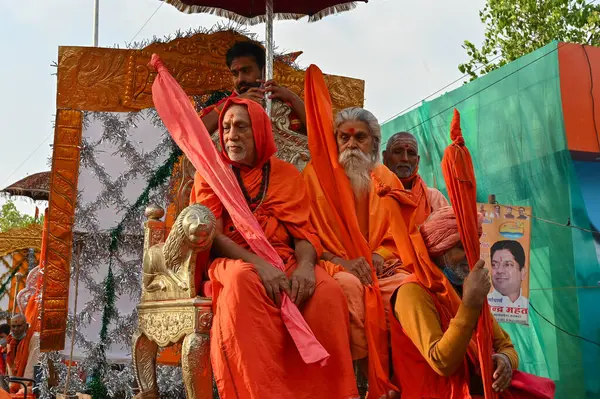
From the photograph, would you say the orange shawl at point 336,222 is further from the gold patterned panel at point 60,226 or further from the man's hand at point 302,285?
the gold patterned panel at point 60,226

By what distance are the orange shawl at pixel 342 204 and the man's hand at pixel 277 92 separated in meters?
0.21

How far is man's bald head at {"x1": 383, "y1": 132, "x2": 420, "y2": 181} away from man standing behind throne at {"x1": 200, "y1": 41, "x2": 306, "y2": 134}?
775mm

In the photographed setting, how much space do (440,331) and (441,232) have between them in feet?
1.51

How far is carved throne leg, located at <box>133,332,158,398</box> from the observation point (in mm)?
4180

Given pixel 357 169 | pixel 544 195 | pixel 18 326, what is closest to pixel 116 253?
pixel 357 169

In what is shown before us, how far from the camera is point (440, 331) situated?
128 inches

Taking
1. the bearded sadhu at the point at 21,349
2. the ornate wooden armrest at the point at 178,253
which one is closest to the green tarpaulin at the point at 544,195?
the bearded sadhu at the point at 21,349

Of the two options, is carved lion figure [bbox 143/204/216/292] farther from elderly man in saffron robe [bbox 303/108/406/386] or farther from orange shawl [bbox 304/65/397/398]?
orange shawl [bbox 304/65/397/398]

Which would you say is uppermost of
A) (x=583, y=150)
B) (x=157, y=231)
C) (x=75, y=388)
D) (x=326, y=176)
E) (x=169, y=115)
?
(x=583, y=150)

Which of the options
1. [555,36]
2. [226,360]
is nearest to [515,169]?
[555,36]

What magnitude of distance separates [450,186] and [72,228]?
3103 millimetres

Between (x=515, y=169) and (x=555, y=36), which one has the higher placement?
(x=555, y=36)

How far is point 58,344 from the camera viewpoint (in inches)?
202

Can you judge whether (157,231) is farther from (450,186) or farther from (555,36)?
(555,36)
